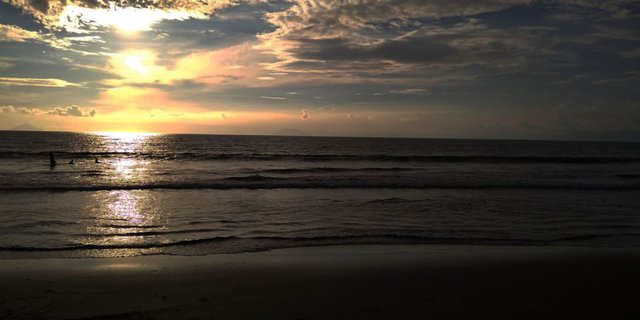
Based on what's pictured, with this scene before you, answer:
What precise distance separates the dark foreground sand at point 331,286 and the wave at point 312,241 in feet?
2.17

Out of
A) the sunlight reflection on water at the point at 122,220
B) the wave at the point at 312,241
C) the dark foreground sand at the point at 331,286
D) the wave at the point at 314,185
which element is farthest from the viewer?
the wave at the point at 314,185

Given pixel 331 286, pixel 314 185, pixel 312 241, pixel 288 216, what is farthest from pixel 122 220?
pixel 314 185

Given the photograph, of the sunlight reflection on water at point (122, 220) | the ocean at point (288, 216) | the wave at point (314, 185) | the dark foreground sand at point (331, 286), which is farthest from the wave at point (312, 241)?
the wave at point (314, 185)

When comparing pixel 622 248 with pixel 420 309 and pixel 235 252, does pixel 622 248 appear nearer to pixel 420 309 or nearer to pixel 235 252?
pixel 420 309

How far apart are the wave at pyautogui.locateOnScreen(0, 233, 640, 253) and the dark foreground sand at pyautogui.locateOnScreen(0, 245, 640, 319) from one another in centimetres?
66

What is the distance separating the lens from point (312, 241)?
8969 mm

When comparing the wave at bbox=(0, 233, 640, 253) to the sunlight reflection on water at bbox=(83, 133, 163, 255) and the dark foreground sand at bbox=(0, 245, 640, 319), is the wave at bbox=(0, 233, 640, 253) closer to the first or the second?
the sunlight reflection on water at bbox=(83, 133, 163, 255)

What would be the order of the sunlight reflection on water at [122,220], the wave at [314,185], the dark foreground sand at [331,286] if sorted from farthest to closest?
the wave at [314,185]
the sunlight reflection on water at [122,220]
the dark foreground sand at [331,286]

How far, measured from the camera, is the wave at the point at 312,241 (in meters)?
8.28

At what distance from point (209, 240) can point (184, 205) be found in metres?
5.58

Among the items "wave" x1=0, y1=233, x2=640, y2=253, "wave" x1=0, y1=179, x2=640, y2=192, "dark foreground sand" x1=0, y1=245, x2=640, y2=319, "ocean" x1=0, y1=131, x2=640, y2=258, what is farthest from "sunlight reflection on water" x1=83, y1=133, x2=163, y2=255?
"wave" x1=0, y1=179, x2=640, y2=192

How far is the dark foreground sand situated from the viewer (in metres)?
5.15

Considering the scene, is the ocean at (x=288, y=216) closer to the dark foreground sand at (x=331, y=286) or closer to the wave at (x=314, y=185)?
the wave at (x=314, y=185)

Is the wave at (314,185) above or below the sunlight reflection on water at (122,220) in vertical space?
below
